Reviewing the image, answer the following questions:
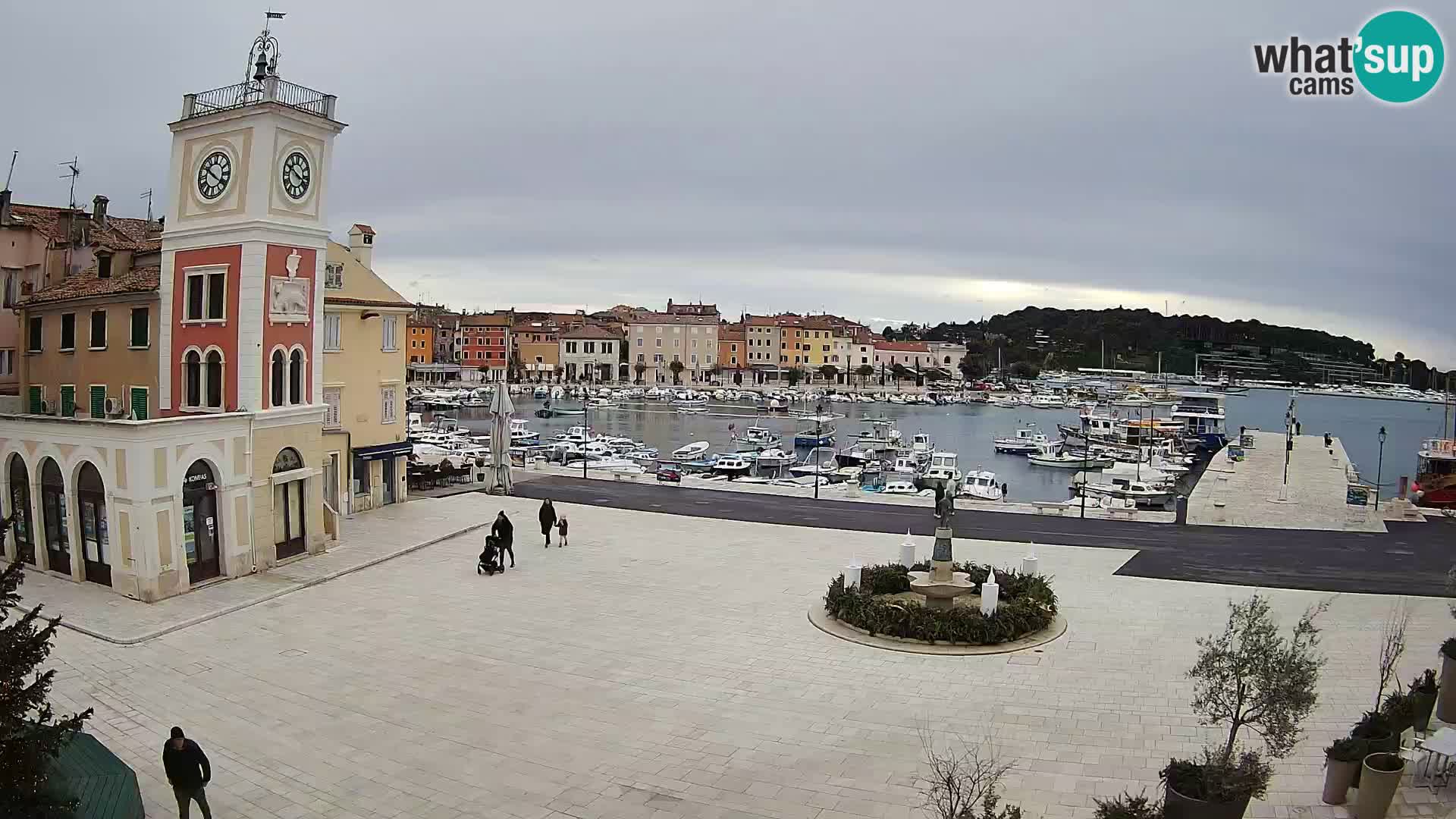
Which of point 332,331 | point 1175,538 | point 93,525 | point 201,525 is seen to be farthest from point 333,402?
point 1175,538

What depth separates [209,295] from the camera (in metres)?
18.0

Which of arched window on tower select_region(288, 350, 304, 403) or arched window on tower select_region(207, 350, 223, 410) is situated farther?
arched window on tower select_region(288, 350, 304, 403)

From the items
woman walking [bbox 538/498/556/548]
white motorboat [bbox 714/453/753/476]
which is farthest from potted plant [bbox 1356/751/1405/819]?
white motorboat [bbox 714/453/753/476]

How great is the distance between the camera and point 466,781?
917cm

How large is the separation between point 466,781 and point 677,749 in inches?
84.7

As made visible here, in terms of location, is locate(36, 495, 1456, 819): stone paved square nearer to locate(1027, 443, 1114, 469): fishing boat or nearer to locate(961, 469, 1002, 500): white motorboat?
locate(961, 469, 1002, 500): white motorboat

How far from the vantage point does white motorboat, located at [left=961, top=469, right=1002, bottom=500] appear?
39.7m

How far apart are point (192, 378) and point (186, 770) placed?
41.0 feet

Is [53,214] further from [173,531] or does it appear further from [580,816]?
[580,816]

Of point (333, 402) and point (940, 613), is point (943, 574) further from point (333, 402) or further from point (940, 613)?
point (333, 402)

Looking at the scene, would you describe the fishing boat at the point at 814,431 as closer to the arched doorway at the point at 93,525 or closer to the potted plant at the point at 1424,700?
the arched doorway at the point at 93,525

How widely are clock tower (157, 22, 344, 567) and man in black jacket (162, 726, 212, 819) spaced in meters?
10.0

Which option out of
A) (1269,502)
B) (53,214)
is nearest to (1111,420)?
(1269,502)

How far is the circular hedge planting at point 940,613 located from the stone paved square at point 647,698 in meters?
0.53
